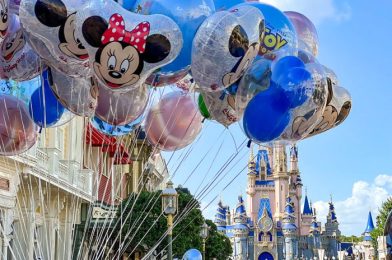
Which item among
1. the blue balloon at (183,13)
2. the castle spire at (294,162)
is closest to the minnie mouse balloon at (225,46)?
the blue balloon at (183,13)

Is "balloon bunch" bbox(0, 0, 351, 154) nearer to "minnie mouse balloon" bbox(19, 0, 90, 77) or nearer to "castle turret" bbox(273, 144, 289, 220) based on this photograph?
"minnie mouse balloon" bbox(19, 0, 90, 77)

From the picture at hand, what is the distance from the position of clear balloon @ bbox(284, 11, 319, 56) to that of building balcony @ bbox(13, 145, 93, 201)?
9.02m

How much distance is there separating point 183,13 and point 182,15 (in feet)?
0.09

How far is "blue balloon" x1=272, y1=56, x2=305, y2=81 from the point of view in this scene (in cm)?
828

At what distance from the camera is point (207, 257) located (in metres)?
41.3

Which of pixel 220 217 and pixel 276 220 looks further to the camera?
pixel 220 217

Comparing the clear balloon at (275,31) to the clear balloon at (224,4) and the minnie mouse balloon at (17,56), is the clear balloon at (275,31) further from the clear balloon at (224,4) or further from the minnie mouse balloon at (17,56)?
the minnie mouse balloon at (17,56)

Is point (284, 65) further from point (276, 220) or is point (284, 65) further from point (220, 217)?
point (220, 217)

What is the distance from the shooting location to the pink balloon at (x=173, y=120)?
1054 cm

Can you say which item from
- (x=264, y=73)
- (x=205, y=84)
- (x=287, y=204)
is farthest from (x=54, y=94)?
(x=287, y=204)

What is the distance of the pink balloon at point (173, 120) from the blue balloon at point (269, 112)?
2.24 meters

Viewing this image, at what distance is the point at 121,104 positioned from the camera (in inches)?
367

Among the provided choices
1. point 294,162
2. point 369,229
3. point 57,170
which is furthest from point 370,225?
point 57,170

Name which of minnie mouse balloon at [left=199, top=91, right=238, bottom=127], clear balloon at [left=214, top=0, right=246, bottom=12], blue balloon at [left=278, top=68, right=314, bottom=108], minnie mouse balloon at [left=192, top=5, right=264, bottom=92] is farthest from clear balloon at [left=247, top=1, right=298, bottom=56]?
minnie mouse balloon at [left=199, top=91, right=238, bottom=127]
